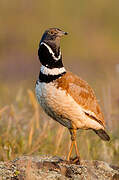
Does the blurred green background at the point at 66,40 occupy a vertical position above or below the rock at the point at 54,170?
above

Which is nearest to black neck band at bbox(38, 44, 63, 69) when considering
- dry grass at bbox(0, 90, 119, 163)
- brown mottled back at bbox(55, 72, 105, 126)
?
brown mottled back at bbox(55, 72, 105, 126)

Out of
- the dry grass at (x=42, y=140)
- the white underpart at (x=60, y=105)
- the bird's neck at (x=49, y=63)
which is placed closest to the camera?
the white underpart at (x=60, y=105)

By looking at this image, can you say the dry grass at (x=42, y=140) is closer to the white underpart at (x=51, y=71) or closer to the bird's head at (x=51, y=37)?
the white underpart at (x=51, y=71)

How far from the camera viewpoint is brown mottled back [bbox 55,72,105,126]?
21.0 feet

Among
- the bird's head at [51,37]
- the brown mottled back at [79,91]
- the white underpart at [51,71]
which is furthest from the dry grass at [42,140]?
the bird's head at [51,37]

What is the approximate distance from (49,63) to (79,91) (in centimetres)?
51

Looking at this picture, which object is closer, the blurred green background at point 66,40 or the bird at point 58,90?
the bird at point 58,90

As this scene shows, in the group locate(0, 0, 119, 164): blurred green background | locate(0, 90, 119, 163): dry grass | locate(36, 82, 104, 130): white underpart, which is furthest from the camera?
locate(0, 0, 119, 164): blurred green background

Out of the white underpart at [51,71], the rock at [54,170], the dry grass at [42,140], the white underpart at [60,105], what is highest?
the white underpart at [51,71]

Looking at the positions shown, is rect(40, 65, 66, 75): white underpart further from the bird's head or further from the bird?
the bird's head

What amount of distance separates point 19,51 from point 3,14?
2506mm

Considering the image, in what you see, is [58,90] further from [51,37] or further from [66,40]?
[66,40]

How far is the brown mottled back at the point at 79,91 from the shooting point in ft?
21.0

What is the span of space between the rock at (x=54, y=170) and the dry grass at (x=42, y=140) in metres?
1.49
